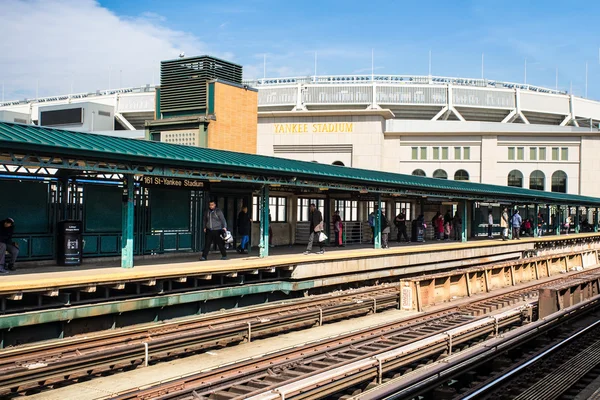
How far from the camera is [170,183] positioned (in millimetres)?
18188

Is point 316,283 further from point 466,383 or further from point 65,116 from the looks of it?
point 65,116

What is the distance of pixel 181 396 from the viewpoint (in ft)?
27.9

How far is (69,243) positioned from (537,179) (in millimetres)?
54782

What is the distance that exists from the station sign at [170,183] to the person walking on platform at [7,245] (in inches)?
154

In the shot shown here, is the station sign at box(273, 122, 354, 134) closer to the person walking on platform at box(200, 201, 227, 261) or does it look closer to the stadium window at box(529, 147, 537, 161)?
the stadium window at box(529, 147, 537, 161)

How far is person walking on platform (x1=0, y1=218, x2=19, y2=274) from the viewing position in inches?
535

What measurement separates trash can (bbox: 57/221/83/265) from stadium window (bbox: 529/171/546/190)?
54.2 meters

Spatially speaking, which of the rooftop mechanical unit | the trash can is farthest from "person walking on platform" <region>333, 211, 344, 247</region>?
the trash can

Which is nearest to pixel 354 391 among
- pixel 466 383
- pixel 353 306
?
pixel 466 383

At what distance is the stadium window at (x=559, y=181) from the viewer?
61.8 metres

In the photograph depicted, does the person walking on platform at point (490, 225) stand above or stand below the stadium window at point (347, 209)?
below

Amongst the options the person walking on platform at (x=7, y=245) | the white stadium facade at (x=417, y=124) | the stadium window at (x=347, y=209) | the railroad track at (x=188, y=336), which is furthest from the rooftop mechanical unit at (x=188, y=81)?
the white stadium facade at (x=417, y=124)

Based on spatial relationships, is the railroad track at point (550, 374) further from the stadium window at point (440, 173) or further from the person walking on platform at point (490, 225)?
the stadium window at point (440, 173)

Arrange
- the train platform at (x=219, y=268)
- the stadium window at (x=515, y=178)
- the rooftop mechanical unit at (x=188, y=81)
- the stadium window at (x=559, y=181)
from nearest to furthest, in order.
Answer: the train platform at (x=219, y=268)
the rooftop mechanical unit at (x=188, y=81)
the stadium window at (x=559, y=181)
the stadium window at (x=515, y=178)
